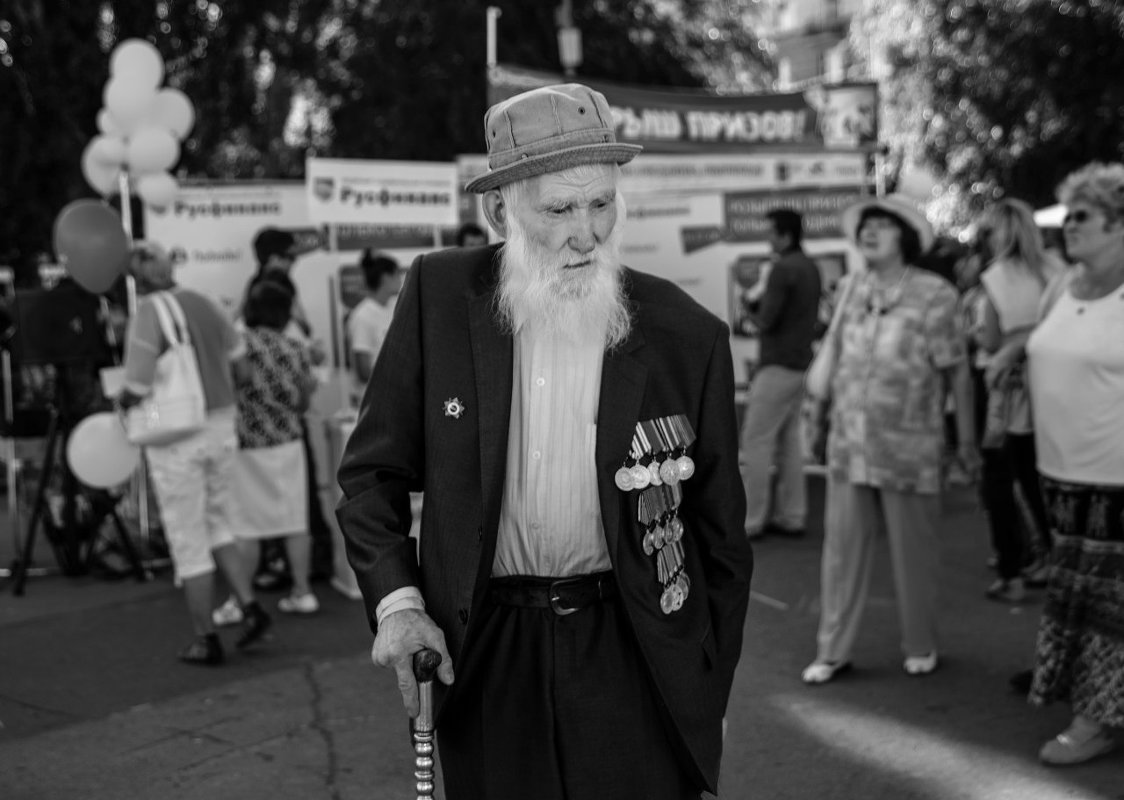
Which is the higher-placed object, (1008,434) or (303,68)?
(303,68)

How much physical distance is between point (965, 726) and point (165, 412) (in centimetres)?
374

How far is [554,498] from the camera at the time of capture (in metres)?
2.53

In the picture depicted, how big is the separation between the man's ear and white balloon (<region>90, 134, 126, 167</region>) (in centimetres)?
679

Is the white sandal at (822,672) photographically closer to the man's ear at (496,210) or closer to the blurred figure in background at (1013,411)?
the blurred figure in background at (1013,411)

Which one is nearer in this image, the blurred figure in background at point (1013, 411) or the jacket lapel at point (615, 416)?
the jacket lapel at point (615, 416)

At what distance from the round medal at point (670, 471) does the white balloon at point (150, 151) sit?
6.95m

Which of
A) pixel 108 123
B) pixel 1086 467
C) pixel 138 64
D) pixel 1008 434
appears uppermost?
pixel 138 64

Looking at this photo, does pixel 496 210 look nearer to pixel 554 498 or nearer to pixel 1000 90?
pixel 554 498

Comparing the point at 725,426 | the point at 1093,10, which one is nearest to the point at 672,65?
the point at 1093,10

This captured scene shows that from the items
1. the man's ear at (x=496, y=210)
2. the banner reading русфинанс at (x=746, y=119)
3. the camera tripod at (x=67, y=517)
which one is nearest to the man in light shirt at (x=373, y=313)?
the camera tripod at (x=67, y=517)

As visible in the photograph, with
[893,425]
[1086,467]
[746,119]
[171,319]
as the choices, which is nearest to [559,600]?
[1086,467]

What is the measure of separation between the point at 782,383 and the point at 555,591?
21.8ft

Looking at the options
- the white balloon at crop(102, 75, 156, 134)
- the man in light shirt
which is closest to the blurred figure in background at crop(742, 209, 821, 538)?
the man in light shirt

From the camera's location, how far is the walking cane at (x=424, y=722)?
2406 millimetres
